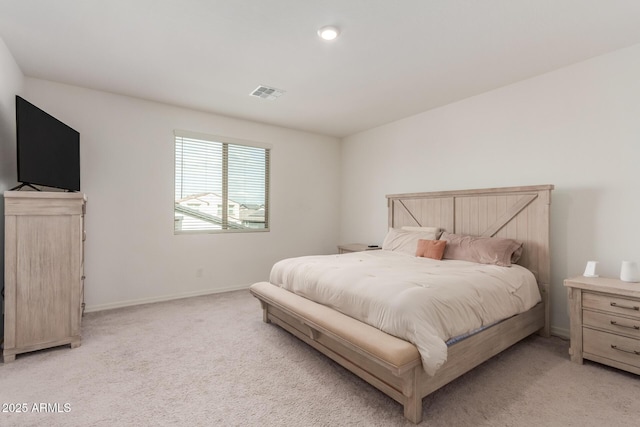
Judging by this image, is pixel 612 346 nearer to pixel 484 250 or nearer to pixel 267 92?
pixel 484 250

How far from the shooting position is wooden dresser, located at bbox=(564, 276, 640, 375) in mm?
2168

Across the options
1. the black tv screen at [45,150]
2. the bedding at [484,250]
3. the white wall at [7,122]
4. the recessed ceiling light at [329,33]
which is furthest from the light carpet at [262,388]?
the recessed ceiling light at [329,33]

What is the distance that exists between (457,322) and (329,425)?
3.28 ft

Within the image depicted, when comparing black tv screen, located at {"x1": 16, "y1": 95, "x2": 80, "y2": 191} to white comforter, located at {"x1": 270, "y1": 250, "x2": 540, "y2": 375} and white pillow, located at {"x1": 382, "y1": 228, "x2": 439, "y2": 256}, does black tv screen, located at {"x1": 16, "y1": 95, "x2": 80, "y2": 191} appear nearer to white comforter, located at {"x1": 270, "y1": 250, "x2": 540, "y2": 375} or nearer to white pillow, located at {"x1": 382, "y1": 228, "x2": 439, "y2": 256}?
white comforter, located at {"x1": 270, "y1": 250, "x2": 540, "y2": 375}

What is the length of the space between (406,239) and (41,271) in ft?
12.0

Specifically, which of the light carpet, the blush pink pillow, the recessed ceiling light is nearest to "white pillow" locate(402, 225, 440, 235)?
the blush pink pillow

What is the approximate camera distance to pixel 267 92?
3.65 metres

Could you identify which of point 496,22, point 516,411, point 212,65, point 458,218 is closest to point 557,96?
point 496,22

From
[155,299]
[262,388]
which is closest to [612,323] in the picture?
[262,388]

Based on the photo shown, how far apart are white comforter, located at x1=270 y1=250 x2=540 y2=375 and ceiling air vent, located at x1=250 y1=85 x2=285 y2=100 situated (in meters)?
2.00

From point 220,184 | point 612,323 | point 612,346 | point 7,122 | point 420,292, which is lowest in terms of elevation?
point 612,346

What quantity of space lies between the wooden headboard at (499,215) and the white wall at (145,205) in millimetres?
2314

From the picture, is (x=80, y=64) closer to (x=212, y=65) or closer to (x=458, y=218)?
(x=212, y=65)

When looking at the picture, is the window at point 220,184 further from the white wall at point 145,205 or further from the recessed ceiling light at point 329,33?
the recessed ceiling light at point 329,33
